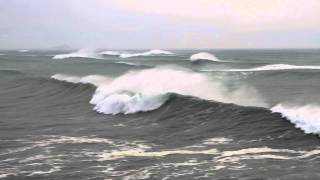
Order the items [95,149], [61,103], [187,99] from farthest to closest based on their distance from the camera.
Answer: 1. [61,103]
2. [187,99]
3. [95,149]

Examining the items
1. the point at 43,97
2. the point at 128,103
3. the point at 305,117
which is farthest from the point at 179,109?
the point at 43,97

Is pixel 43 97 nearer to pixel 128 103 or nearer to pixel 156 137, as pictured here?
pixel 128 103

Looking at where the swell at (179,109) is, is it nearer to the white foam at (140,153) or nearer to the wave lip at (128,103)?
the wave lip at (128,103)

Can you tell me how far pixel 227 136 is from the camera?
14352 millimetres

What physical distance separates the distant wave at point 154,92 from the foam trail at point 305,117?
4253mm

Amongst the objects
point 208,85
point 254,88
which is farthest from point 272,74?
point 208,85

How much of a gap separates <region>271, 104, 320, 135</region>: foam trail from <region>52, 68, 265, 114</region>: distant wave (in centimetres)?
425

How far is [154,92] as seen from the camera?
23.1 metres

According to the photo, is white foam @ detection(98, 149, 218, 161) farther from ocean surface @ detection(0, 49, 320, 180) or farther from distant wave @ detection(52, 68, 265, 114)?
distant wave @ detection(52, 68, 265, 114)

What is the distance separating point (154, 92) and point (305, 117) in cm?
906

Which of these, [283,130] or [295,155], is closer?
[295,155]

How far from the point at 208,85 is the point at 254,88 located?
11.6 ft

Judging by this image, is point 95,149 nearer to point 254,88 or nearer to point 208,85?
point 208,85

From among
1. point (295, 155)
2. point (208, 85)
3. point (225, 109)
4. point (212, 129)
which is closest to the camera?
point (295, 155)
